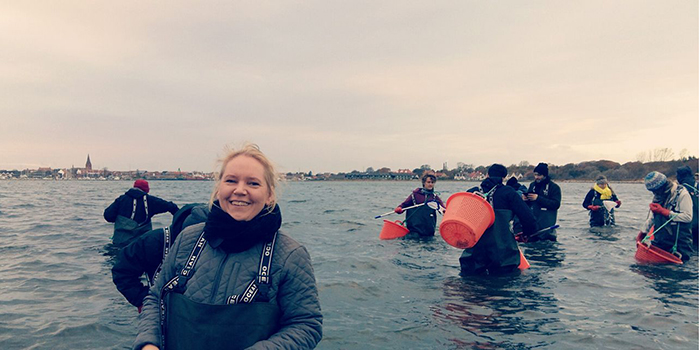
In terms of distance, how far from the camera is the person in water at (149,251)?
3373 millimetres

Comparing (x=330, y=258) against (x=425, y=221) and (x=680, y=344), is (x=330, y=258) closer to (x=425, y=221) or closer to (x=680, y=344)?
(x=425, y=221)

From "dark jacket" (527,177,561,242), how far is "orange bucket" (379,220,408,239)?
12.6 ft

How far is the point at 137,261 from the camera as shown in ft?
11.9

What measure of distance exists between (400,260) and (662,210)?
227 inches

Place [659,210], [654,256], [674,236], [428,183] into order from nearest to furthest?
1. [659,210]
2. [674,236]
3. [654,256]
4. [428,183]

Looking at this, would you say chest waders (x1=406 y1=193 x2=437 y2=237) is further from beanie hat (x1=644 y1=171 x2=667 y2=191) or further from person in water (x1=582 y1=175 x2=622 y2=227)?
person in water (x1=582 y1=175 x2=622 y2=227)

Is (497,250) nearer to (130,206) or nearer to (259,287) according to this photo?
(259,287)

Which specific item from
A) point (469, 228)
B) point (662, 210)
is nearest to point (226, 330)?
point (469, 228)

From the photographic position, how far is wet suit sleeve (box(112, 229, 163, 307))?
3539 mm

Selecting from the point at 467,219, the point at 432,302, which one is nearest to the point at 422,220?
the point at 432,302

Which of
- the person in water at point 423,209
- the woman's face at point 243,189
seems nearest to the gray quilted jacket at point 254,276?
the woman's face at point 243,189

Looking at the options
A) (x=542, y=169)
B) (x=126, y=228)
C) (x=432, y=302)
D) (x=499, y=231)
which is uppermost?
(x=542, y=169)

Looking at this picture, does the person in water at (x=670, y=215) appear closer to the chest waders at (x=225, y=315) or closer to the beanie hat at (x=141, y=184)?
the chest waders at (x=225, y=315)

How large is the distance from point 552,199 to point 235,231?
1150 centimetres
